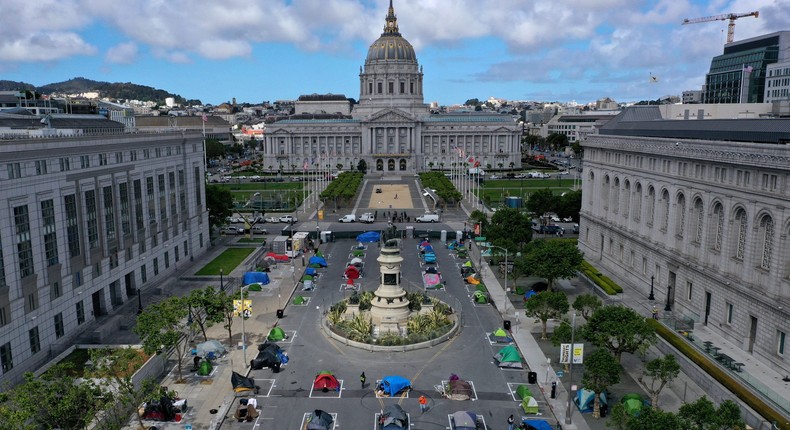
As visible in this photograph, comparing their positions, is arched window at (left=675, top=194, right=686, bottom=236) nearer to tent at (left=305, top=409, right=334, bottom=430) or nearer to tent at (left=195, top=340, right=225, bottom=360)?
tent at (left=305, top=409, right=334, bottom=430)

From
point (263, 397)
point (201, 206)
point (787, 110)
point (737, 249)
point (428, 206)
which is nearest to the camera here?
point (263, 397)

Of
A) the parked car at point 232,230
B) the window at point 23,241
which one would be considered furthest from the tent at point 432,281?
the parked car at point 232,230

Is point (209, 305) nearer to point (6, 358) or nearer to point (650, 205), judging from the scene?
point (6, 358)

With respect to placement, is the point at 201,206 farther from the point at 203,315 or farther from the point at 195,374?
the point at 195,374

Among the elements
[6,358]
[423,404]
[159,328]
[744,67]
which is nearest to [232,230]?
[6,358]

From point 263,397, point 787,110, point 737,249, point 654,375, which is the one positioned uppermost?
point 787,110

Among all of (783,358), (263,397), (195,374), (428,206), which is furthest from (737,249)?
(428,206)
